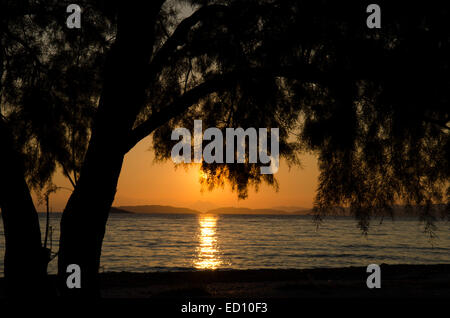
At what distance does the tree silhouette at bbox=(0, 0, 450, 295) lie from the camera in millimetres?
5762

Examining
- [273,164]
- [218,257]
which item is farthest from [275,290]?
[218,257]

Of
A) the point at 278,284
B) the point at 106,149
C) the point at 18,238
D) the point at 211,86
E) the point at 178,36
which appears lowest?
the point at 278,284

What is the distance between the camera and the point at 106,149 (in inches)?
230

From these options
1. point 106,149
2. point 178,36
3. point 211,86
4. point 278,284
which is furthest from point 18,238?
point 278,284

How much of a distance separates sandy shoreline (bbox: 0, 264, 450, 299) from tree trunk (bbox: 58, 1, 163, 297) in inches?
137

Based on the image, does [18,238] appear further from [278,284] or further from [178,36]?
[278,284]

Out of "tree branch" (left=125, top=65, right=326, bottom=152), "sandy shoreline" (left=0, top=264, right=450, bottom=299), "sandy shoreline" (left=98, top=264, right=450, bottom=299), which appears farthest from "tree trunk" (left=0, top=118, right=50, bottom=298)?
"sandy shoreline" (left=98, top=264, right=450, bottom=299)

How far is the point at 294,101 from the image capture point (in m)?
7.09

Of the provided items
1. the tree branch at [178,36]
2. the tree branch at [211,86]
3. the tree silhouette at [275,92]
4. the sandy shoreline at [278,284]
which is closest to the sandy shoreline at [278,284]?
the sandy shoreline at [278,284]

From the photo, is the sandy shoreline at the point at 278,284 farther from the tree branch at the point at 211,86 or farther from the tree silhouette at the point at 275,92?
the tree branch at the point at 211,86

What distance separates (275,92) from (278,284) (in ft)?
24.6

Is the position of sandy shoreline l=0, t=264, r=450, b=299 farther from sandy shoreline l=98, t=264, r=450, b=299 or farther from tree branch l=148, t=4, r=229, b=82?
tree branch l=148, t=4, r=229, b=82

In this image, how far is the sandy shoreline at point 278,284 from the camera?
1035 centimetres

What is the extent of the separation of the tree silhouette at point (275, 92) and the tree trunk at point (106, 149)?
2 centimetres
